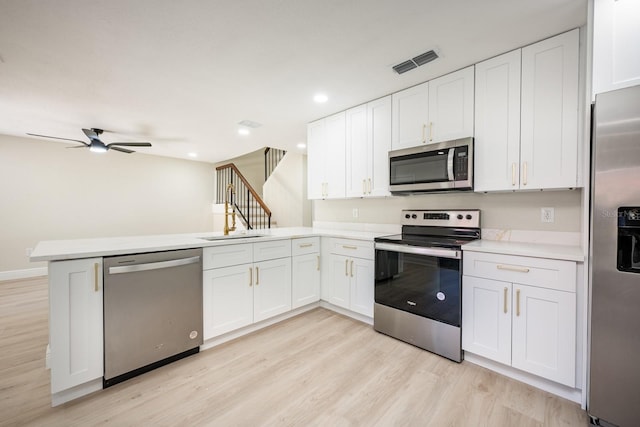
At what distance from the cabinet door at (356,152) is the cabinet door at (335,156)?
0.08m

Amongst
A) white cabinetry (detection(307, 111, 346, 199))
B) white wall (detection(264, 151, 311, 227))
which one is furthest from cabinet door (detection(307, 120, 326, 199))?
white wall (detection(264, 151, 311, 227))

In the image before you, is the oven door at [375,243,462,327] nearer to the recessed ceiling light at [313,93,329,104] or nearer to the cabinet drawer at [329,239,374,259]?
the cabinet drawer at [329,239,374,259]

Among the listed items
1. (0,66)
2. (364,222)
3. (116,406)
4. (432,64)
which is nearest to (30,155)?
(0,66)

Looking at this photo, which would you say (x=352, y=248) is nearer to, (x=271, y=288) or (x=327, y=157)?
(x=271, y=288)

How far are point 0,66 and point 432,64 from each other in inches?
146

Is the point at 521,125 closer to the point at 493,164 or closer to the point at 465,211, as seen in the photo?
the point at 493,164

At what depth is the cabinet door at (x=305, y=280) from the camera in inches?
117

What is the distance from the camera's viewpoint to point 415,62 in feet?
7.34

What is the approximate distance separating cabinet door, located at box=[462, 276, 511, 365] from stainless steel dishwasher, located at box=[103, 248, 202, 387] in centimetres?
217

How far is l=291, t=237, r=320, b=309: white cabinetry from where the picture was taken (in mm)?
2975

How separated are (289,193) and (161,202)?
3.06 meters

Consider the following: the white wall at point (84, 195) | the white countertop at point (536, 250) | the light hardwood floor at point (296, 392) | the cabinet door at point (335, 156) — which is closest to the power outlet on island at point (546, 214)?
the white countertop at point (536, 250)

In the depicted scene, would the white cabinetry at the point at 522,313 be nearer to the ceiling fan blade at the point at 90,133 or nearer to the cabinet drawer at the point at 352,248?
the cabinet drawer at the point at 352,248

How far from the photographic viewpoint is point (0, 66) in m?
2.28
